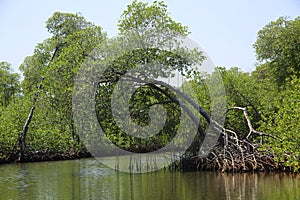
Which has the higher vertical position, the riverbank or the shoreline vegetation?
the shoreline vegetation

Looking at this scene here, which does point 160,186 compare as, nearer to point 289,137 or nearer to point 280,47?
point 289,137

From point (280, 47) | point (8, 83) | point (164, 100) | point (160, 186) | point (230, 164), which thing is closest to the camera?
point (160, 186)

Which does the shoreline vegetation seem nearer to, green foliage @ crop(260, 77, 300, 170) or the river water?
green foliage @ crop(260, 77, 300, 170)

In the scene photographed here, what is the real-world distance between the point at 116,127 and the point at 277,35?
Result: 13.9m

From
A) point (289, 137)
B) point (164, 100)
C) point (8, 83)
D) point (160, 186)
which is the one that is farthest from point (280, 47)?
point (8, 83)

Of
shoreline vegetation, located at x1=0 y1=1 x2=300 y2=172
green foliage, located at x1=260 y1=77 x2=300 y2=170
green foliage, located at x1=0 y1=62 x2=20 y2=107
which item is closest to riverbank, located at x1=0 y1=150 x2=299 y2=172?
shoreline vegetation, located at x1=0 y1=1 x2=300 y2=172

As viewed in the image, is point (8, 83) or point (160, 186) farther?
point (8, 83)

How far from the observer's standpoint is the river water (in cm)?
Result: 962

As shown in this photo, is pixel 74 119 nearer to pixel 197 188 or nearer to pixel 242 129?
pixel 197 188

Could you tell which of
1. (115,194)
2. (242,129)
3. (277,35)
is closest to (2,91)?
(277,35)

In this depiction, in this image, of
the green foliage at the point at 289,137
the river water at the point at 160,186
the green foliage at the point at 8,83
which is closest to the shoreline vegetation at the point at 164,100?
the green foliage at the point at 289,137

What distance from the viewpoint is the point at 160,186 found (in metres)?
11.3

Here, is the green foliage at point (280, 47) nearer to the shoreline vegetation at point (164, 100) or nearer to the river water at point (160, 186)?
the shoreline vegetation at point (164, 100)

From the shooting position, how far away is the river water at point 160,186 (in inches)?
379
